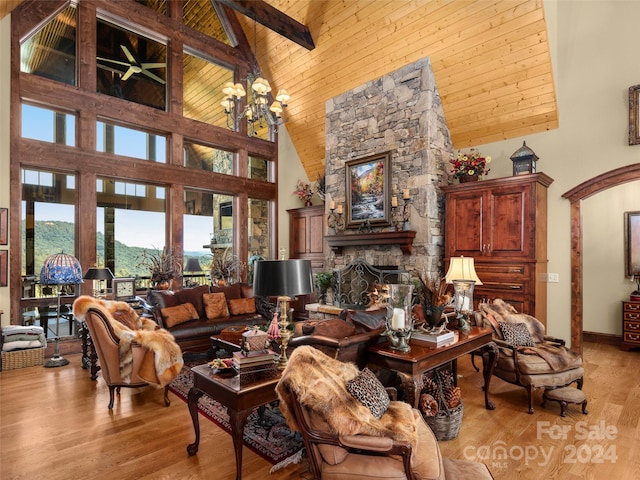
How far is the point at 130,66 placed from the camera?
6809 mm

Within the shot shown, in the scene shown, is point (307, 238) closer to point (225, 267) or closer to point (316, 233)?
point (316, 233)

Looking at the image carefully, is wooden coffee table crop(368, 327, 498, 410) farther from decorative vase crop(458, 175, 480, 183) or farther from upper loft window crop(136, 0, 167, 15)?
upper loft window crop(136, 0, 167, 15)

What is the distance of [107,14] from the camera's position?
643 cm

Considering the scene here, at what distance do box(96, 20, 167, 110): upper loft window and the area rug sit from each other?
5.70 m

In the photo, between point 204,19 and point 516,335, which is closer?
point 516,335

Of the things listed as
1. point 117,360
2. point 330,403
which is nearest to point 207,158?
point 117,360

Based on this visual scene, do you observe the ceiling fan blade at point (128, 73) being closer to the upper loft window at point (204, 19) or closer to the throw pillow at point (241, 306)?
the upper loft window at point (204, 19)

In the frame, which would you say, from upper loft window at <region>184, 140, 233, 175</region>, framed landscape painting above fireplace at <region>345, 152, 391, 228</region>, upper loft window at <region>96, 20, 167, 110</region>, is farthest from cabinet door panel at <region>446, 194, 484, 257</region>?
upper loft window at <region>96, 20, 167, 110</region>

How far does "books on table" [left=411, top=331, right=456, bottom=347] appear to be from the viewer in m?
2.85

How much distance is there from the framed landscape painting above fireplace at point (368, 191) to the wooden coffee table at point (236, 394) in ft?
15.3

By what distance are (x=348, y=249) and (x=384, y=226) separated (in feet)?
3.33

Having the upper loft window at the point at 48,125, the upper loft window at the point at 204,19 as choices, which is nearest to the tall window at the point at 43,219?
the upper loft window at the point at 48,125

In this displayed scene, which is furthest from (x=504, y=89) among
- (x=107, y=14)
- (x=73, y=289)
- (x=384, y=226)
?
(x=73, y=289)

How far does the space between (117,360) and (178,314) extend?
Answer: 1.64 meters
